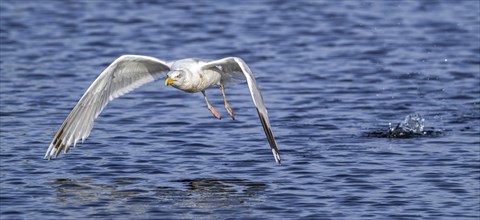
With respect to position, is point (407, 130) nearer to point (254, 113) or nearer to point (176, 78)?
point (254, 113)

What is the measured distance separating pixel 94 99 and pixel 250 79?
6.98 ft

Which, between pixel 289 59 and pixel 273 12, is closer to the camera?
pixel 289 59

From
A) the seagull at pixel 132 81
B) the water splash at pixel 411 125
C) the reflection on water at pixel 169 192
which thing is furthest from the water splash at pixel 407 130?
the reflection on water at pixel 169 192

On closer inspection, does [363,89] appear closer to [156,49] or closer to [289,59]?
[289,59]

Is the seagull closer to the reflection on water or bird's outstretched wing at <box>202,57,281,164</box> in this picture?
bird's outstretched wing at <box>202,57,281,164</box>

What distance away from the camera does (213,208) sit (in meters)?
11.2

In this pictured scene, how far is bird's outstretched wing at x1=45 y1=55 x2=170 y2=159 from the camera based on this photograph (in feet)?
40.8

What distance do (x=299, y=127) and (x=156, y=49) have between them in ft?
19.8

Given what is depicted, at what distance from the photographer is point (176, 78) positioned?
1179cm

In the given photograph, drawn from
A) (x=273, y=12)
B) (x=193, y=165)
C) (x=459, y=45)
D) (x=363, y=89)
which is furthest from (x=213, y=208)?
(x=273, y=12)

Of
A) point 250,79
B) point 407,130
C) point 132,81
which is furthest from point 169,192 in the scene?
point 407,130

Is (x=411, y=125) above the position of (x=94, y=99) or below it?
below

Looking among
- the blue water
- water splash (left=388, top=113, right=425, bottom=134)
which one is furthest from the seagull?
water splash (left=388, top=113, right=425, bottom=134)

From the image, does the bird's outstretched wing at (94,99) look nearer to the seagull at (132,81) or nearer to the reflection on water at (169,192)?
the seagull at (132,81)
